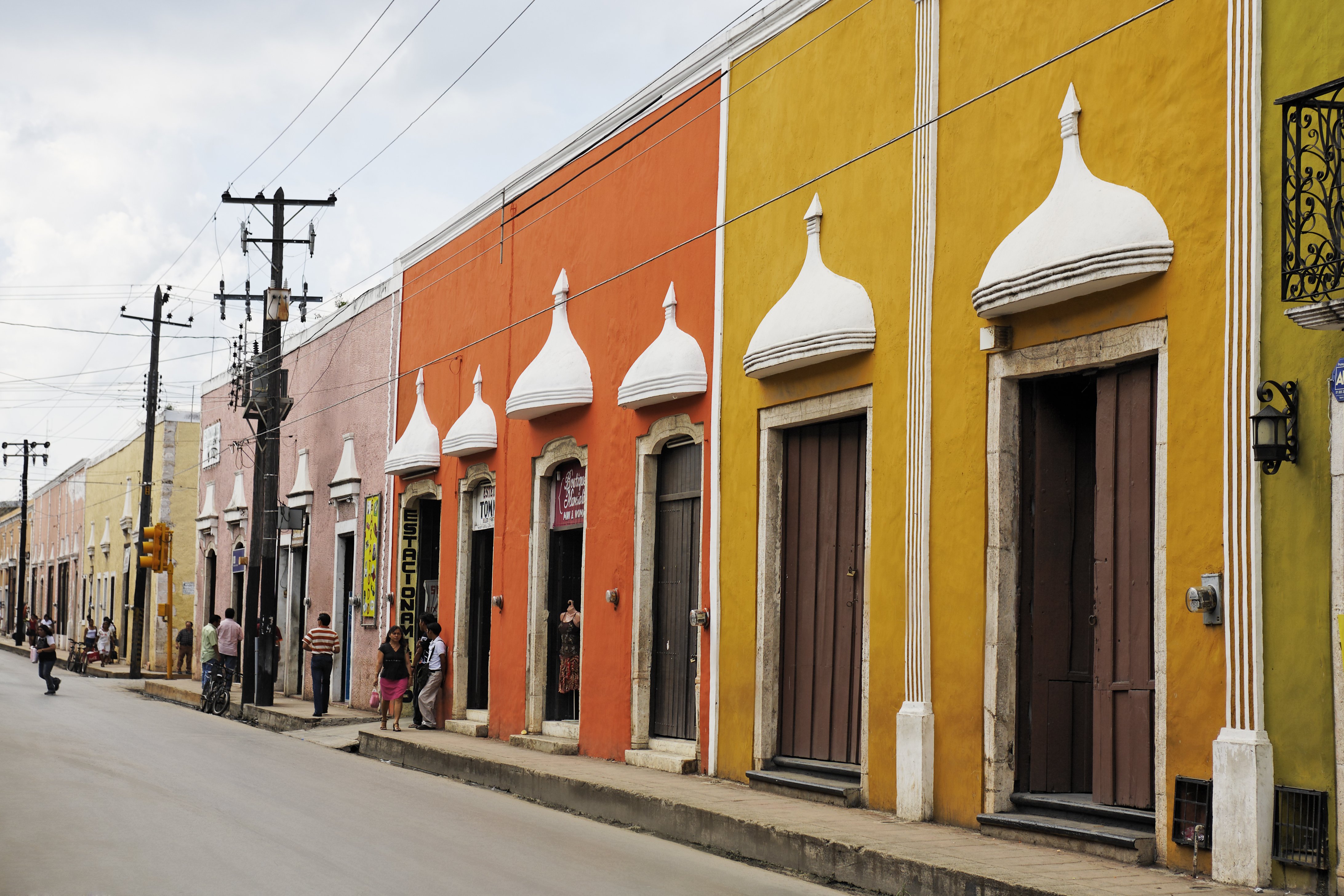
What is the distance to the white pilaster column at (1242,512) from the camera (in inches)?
306

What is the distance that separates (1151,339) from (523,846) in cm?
553

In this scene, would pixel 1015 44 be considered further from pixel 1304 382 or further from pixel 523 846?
pixel 523 846

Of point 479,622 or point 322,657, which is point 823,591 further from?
point 322,657

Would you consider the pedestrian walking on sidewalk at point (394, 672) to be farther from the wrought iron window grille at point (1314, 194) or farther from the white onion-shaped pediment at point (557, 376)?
the wrought iron window grille at point (1314, 194)

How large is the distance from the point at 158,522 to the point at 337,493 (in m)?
18.5

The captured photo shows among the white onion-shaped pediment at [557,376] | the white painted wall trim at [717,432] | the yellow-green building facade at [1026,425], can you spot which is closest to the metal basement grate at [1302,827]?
the yellow-green building facade at [1026,425]

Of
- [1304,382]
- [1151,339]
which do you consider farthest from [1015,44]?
[1304,382]

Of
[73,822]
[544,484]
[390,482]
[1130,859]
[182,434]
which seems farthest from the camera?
[182,434]

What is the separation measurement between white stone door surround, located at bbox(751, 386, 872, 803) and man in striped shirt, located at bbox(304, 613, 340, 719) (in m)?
10.8

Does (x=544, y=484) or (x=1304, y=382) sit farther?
(x=544, y=484)

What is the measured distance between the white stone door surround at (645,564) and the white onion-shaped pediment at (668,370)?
38 cm

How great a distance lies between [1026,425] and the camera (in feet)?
33.5

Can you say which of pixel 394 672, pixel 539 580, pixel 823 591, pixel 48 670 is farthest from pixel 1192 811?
pixel 48 670

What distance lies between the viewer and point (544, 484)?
17812 millimetres
